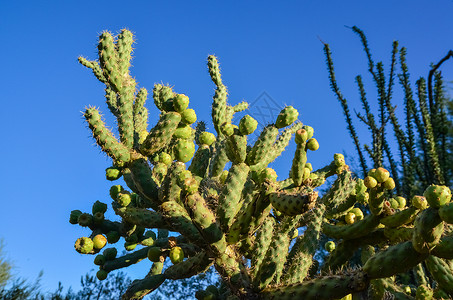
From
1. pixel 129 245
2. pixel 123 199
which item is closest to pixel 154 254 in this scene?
pixel 129 245

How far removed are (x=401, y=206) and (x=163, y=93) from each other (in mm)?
2524

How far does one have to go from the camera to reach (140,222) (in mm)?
3240

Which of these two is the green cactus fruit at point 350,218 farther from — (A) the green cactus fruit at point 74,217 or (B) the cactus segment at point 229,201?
(A) the green cactus fruit at point 74,217

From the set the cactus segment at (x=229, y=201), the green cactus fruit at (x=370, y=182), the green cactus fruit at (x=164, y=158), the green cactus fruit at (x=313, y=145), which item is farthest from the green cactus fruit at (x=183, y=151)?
the green cactus fruit at (x=370, y=182)

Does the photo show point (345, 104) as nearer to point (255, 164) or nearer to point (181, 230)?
point (255, 164)

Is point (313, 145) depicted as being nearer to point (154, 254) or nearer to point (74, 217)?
point (154, 254)

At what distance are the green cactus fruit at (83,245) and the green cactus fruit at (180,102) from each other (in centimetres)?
148

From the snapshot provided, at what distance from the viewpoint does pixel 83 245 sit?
3.49m

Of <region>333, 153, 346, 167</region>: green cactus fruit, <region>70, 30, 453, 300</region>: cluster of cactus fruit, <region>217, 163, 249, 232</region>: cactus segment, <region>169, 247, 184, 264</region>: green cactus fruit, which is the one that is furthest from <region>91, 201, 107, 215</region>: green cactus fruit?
<region>333, 153, 346, 167</region>: green cactus fruit

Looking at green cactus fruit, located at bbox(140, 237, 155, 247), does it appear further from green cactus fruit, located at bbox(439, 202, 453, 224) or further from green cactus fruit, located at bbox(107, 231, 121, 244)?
green cactus fruit, located at bbox(439, 202, 453, 224)

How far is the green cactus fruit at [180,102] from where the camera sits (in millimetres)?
3256

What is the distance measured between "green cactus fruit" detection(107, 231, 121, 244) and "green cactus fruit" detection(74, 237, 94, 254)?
0.32 meters

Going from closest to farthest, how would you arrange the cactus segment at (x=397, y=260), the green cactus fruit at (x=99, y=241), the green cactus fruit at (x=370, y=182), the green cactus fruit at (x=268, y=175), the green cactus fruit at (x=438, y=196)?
1. the green cactus fruit at (x=438, y=196)
2. the cactus segment at (x=397, y=260)
3. the green cactus fruit at (x=370, y=182)
4. the green cactus fruit at (x=268, y=175)
5. the green cactus fruit at (x=99, y=241)

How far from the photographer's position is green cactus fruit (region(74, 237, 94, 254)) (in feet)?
11.5
